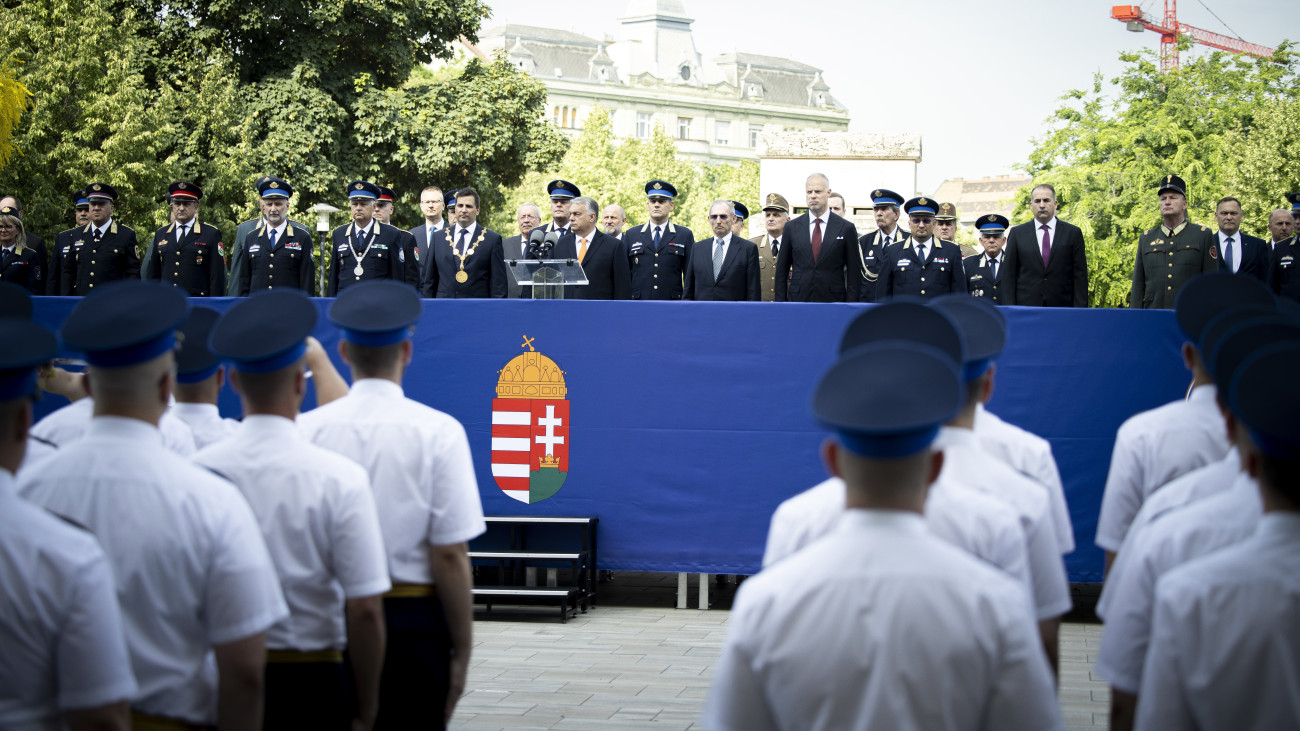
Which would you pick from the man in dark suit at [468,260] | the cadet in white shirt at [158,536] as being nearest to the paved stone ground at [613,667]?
the cadet in white shirt at [158,536]

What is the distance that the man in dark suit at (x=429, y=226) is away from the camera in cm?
1334

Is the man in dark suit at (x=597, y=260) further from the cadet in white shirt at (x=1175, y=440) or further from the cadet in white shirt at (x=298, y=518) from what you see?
the cadet in white shirt at (x=298, y=518)

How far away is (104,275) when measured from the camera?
1364 cm

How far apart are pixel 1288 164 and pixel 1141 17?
334 ft

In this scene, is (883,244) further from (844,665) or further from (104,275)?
A: (844,665)

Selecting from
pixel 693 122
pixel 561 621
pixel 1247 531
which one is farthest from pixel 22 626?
pixel 693 122

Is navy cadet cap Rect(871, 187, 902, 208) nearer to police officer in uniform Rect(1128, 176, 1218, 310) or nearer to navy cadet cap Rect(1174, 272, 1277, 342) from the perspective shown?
police officer in uniform Rect(1128, 176, 1218, 310)

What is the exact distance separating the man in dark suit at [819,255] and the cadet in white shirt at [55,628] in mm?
10063

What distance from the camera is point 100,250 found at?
44.9 feet

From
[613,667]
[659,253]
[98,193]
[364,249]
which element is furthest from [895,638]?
[98,193]

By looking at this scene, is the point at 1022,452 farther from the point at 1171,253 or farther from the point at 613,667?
the point at 1171,253

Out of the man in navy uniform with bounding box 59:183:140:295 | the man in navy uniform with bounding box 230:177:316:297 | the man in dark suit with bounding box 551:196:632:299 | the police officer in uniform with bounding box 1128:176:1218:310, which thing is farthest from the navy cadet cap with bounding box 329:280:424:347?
the man in navy uniform with bounding box 59:183:140:295

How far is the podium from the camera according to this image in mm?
10352

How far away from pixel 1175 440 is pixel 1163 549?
1.55 m
